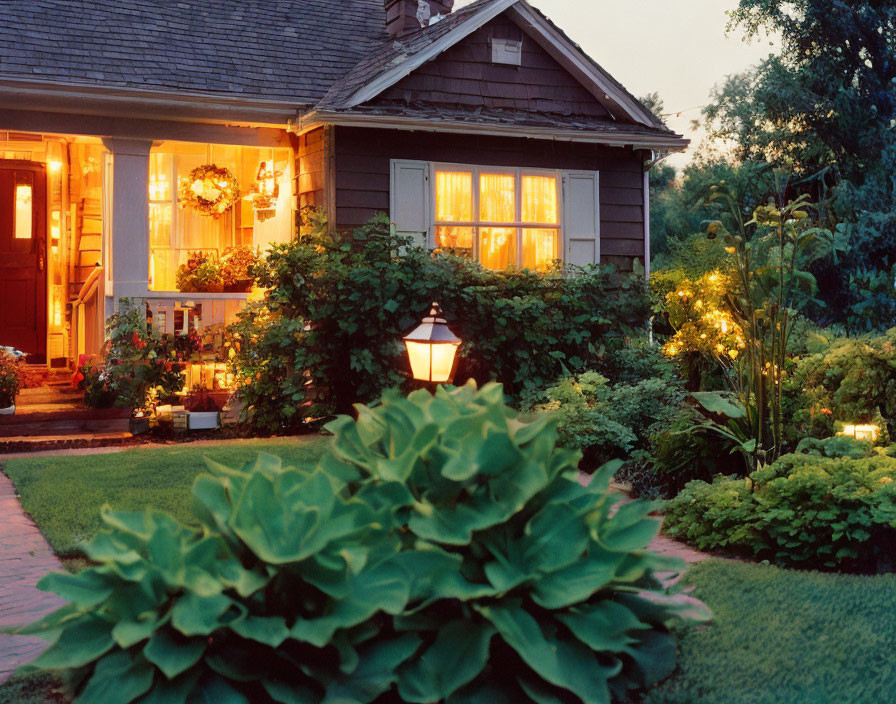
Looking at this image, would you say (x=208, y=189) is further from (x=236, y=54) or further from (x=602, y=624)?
(x=602, y=624)

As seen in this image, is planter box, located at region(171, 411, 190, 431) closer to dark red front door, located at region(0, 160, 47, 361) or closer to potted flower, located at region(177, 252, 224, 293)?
potted flower, located at region(177, 252, 224, 293)

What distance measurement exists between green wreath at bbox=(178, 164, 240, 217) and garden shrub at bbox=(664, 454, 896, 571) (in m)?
6.81

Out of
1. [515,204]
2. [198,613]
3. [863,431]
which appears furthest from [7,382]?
[863,431]

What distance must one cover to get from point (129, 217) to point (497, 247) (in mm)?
3645

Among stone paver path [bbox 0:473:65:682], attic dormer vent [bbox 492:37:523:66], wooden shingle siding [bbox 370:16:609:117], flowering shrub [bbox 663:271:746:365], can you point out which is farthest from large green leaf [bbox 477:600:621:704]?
attic dormer vent [bbox 492:37:523:66]

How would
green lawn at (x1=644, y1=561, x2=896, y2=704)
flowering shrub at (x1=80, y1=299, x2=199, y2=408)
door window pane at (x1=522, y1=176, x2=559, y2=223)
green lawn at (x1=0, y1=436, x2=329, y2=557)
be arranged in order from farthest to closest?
door window pane at (x1=522, y1=176, x2=559, y2=223), flowering shrub at (x1=80, y1=299, x2=199, y2=408), green lawn at (x1=0, y1=436, x2=329, y2=557), green lawn at (x1=644, y1=561, x2=896, y2=704)

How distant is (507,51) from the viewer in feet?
33.9

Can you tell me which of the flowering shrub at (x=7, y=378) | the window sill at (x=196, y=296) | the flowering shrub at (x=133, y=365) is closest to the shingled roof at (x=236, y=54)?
the window sill at (x=196, y=296)

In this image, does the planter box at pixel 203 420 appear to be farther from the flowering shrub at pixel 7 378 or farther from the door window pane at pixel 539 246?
the door window pane at pixel 539 246

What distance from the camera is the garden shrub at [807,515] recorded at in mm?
4320

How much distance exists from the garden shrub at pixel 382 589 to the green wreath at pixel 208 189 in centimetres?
779

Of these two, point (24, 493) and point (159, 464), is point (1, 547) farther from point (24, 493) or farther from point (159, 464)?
point (159, 464)

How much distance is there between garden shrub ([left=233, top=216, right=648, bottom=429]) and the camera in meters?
8.22

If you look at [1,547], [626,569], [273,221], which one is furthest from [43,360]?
[626,569]
